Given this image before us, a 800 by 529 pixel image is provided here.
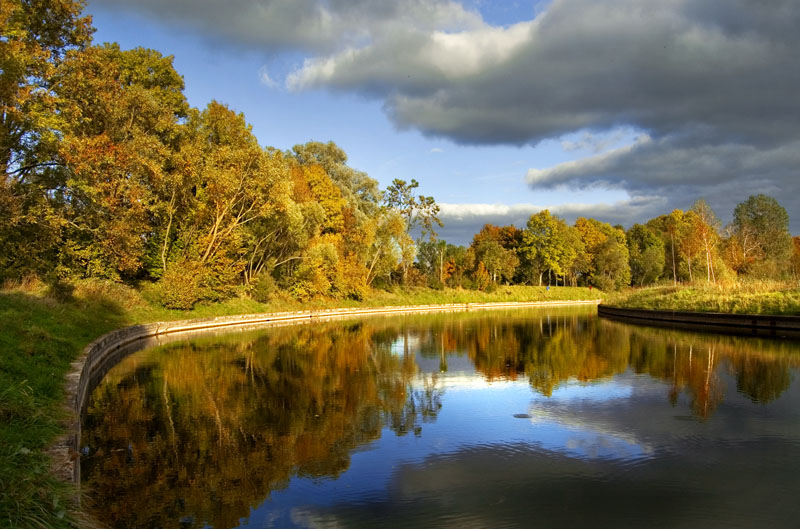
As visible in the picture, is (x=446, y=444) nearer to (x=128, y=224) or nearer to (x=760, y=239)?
(x=128, y=224)

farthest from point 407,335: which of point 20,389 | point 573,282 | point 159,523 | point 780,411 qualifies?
point 573,282

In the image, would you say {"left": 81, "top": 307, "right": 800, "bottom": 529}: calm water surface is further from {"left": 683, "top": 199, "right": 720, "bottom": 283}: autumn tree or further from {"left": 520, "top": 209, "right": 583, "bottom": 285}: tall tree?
{"left": 520, "top": 209, "right": 583, "bottom": 285}: tall tree

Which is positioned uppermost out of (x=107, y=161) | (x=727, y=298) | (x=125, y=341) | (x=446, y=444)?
(x=107, y=161)

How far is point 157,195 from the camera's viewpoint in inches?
1283

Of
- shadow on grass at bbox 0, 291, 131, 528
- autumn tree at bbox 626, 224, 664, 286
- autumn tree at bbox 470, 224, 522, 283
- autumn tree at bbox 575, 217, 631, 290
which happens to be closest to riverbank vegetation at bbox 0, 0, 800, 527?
shadow on grass at bbox 0, 291, 131, 528

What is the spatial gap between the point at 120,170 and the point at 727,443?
1111 inches

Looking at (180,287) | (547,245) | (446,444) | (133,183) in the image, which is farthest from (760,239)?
(446,444)

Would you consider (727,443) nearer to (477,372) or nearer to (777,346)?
(477,372)

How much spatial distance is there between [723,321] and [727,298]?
3.14 metres

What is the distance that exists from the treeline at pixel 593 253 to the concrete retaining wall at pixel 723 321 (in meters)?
25.7

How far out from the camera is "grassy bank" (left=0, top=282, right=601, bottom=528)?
479 centimetres

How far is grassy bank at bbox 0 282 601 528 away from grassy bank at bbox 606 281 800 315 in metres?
30.4

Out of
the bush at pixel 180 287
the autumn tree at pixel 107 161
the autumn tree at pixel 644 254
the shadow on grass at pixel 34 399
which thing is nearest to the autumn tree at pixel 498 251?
the autumn tree at pixel 644 254

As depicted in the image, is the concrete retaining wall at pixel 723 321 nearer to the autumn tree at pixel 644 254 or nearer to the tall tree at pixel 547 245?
the tall tree at pixel 547 245
